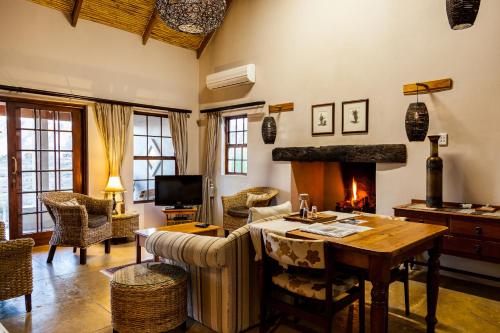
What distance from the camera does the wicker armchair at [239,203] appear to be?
5.31 m

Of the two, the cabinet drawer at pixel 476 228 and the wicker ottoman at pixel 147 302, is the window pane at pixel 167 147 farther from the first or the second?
the cabinet drawer at pixel 476 228

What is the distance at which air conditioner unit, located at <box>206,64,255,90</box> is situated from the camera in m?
5.88

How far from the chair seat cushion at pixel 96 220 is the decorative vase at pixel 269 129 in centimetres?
263

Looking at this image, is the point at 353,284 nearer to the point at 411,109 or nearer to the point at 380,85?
the point at 411,109

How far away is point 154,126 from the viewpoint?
638cm

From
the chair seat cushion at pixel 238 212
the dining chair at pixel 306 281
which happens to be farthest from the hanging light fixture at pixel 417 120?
the chair seat cushion at pixel 238 212

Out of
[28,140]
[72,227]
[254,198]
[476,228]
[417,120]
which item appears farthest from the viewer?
[254,198]

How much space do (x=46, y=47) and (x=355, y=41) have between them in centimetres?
434

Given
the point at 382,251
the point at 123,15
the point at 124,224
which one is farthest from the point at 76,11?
the point at 382,251

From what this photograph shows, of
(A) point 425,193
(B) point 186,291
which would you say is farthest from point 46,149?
(A) point 425,193

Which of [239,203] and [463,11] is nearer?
[463,11]

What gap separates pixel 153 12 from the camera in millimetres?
5797

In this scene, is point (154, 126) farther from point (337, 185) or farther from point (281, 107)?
point (337, 185)

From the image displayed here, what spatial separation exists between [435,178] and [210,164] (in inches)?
159
